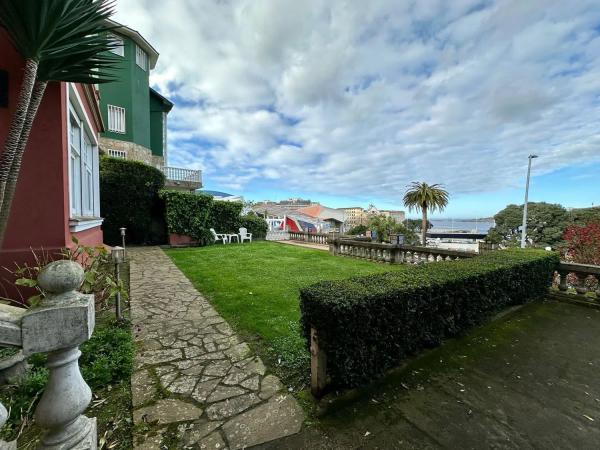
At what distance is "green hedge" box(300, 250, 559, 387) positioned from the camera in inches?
83.0

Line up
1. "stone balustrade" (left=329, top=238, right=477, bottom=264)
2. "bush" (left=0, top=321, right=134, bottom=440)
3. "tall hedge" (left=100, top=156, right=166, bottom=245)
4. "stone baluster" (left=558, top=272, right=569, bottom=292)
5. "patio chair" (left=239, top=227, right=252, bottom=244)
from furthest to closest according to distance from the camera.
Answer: "patio chair" (left=239, top=227, right=252, bottom=244) → "tall hedge" (left=100, top=156, right=166, bottom=245) → "stone balustrade" (left=329, top=238, right=477, bottom=264) → "stone baluster" (left=558, top=272, right=569, bottom=292) → "bush" (left=0, top=321, right=134, bottom=440)

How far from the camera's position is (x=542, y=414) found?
2016mm

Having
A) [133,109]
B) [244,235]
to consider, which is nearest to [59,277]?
[244,235]

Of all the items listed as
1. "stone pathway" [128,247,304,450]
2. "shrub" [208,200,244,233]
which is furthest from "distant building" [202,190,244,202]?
"stone pathway" [128,247,304,450]

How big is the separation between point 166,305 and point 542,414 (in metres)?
4.73

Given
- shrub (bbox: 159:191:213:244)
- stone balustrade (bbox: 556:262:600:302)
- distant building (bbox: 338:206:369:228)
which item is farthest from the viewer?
distant building (bbox: 338:206:369:228)

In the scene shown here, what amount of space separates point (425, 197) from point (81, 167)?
18.5 metres

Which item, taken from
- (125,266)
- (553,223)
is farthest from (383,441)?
(553,223)

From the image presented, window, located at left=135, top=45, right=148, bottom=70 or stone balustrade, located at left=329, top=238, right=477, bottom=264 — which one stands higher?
window, located at left=135, top=45, right=148, bottom=70

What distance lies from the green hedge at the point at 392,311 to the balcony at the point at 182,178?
17142 millimetres

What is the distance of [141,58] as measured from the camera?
50.8ft

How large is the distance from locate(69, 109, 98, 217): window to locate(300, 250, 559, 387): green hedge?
161 inches

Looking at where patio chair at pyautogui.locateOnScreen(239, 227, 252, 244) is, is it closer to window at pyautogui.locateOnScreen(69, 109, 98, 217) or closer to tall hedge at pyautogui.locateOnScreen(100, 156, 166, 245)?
tall hedge at pyautogui.locateOnScreen(100, 156, 166, 245)

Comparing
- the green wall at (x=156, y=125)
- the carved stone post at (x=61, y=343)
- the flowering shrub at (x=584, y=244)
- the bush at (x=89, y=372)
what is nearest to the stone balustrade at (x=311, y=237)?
the flowering shrub at (x=584, y=244)
